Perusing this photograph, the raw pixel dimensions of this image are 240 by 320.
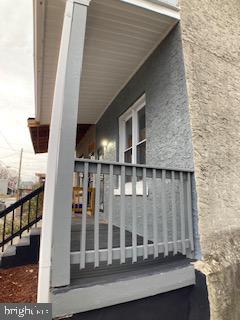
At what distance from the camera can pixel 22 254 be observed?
3.56 metres

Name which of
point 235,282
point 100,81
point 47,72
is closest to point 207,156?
point 235,282

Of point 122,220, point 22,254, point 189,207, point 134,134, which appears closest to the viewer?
point 122,220

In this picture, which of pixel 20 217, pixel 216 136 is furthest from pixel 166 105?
pixel 20 217

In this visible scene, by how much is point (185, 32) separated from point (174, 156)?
1.71 meters

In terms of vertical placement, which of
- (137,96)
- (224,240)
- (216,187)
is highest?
(137,96)

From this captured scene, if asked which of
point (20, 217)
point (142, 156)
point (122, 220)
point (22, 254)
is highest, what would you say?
point (142, 156)

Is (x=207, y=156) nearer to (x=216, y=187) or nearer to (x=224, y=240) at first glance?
(x=216, y=187)

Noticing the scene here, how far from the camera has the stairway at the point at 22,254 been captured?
340cm

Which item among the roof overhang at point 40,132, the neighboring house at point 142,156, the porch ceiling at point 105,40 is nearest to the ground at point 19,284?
the neighboring house at point 142,156

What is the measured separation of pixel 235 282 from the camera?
231 cm

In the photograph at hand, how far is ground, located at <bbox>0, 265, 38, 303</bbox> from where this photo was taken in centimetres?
257

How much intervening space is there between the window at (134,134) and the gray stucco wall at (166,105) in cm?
26

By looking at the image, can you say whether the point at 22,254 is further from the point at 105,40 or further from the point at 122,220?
the point at 105,40

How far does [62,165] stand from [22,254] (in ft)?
8.34
